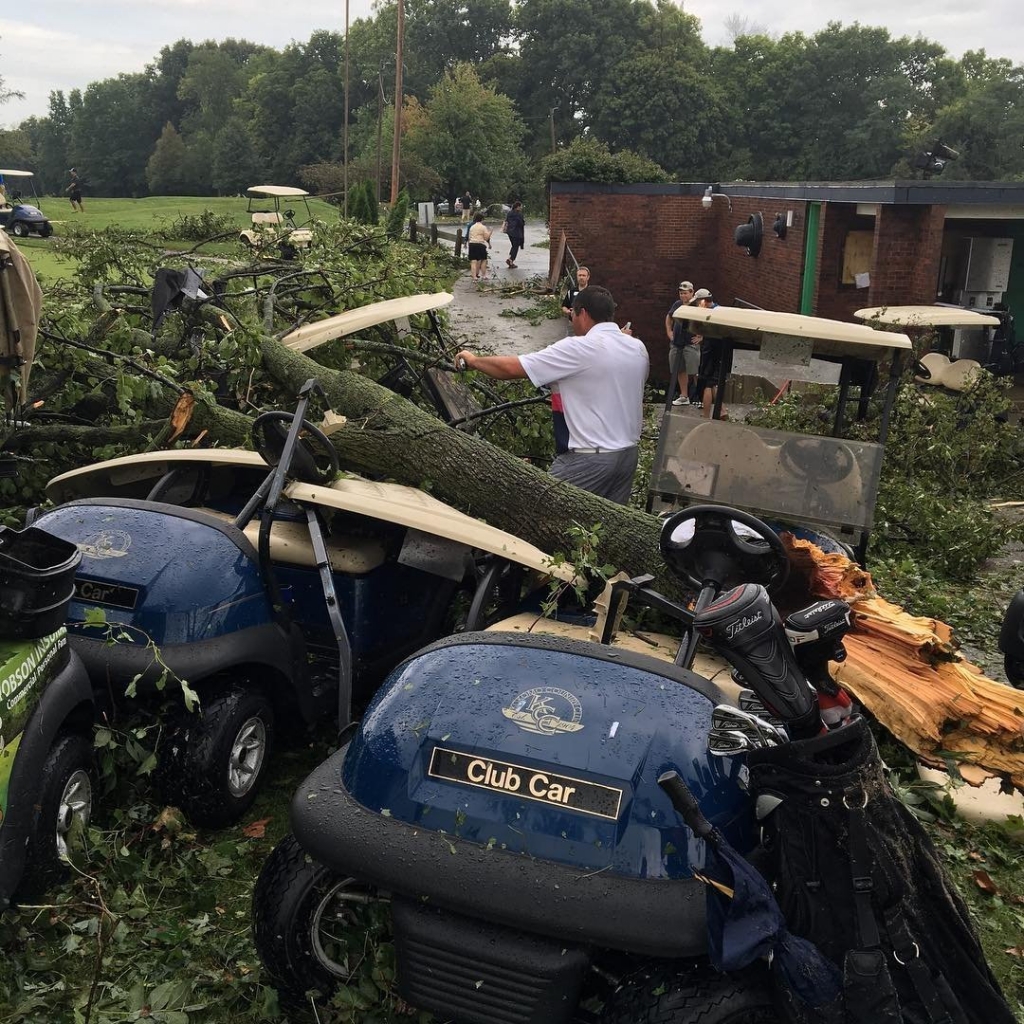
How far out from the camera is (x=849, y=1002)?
2.19m

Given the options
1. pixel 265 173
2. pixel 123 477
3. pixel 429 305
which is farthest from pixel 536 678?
pixel 265 173

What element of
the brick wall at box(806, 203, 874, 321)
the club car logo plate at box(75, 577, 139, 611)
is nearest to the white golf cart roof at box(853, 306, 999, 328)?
the brick wall at box(806, 203, 874, 321)

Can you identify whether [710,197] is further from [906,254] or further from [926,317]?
[926,317]

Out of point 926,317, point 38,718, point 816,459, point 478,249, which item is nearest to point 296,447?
point 38,718

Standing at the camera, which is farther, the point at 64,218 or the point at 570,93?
the point at 570,93

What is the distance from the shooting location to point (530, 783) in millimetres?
2418

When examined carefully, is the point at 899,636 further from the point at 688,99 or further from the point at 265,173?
the point at 265,173

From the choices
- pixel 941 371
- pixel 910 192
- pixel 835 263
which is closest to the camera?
pixel 941 371

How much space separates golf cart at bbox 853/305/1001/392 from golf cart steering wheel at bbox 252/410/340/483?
30.4ft

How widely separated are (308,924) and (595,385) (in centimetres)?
344

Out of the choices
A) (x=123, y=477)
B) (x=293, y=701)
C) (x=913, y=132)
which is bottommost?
(x=293, y=701)

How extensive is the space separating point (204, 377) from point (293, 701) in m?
3.28

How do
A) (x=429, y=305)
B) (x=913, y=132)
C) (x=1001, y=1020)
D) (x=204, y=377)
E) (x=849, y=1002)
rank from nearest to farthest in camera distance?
(x=849, y=1002) < (x=1001, y=1020) < (x=429, y=305) < (x=204, y=377) < (x=913, y=132)

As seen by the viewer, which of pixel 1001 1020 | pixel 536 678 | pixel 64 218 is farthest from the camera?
pixel 64 218
